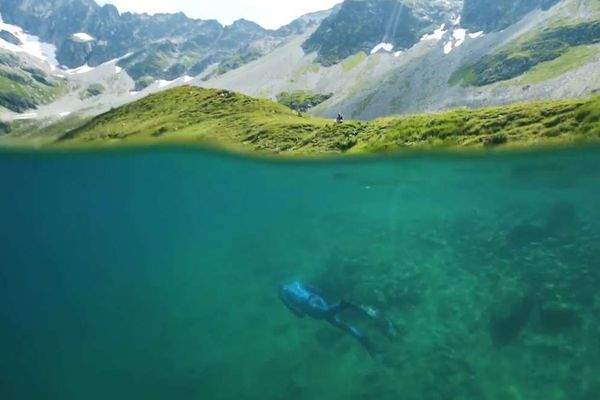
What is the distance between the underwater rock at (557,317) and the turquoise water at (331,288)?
0.09m

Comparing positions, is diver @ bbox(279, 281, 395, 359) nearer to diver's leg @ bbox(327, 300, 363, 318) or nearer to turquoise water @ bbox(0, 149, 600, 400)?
diver's leg @ bbox(327, 300, 363, 318)

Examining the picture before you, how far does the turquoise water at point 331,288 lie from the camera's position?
1925 cm

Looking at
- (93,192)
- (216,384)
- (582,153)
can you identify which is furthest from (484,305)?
(93,192)

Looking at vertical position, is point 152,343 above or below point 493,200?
above

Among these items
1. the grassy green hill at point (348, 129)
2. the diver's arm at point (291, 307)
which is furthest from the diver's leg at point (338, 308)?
the grassy green hill at point (348, 129)

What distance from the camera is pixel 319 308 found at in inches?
939

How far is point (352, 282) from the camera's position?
27.8 metres

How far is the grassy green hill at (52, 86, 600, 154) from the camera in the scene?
171 feet

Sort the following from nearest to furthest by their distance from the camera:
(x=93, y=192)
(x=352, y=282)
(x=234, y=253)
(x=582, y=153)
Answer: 1. (x=352, y=282)
2. (x=234, y=253)
3. (x=582, y=153)
4. (x=93, y=192)

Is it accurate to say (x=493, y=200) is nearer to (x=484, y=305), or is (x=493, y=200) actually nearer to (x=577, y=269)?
(x=577, y=269)

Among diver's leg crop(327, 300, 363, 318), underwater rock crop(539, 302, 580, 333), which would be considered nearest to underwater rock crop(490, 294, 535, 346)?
underwater rock crop(539, 302, 580, 333)

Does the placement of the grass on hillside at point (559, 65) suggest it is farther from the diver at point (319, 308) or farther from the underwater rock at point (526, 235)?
the diver at point (319, 308)

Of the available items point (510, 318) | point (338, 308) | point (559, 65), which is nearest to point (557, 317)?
point (510, 318)

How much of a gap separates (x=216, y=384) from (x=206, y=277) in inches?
490
